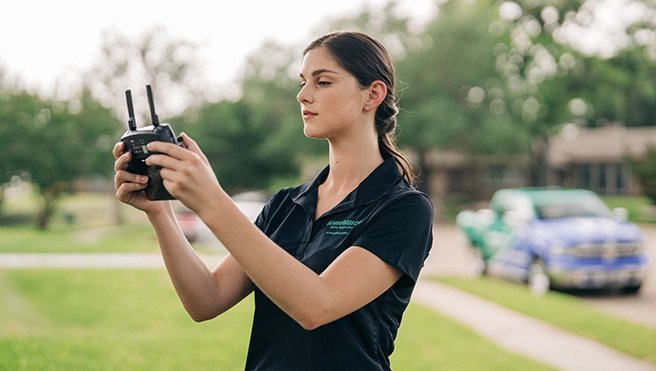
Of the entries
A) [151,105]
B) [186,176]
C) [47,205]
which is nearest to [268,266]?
[186,176]

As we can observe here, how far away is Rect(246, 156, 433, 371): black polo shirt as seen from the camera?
1.70m

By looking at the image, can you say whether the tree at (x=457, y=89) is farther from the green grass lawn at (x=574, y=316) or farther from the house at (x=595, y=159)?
the green grass lawn at (x=574, y=316)

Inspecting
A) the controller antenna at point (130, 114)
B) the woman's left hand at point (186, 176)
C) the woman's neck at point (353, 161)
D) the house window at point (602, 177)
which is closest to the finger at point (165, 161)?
the woman's left hand at point (186, 176)

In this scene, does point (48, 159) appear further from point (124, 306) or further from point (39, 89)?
point (124, 306)

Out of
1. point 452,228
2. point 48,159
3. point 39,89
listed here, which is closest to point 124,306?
point 48,159

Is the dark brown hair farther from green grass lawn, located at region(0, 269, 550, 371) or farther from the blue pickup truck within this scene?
the blue pickup truck

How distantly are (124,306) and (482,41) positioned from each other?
2446 cm

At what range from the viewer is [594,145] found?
145 ft

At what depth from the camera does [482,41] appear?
2962 centimetres

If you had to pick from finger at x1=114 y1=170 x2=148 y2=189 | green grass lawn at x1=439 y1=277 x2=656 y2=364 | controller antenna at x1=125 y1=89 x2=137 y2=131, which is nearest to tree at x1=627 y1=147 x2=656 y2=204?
green grass lawn at x1=439 y1=277 x2=656 y2=364

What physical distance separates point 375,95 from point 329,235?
0.42 metres

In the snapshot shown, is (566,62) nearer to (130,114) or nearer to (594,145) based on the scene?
(594,145)

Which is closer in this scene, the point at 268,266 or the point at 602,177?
the point at 268,266

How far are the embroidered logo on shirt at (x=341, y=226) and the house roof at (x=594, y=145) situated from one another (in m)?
43.1
